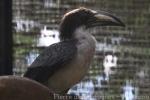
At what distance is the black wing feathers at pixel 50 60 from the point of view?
171 cm

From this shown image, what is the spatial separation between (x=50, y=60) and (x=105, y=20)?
0.21 meters

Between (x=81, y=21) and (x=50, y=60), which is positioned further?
(x=81, y=21)

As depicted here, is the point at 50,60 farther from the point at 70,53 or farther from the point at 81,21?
the point at 81,21

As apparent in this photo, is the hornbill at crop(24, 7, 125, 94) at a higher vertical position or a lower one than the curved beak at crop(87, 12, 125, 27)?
lower

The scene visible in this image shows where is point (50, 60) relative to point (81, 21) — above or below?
below

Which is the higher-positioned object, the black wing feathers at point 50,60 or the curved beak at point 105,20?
the curved beak at point 105,20

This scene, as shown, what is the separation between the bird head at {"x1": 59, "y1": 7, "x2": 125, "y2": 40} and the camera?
182 centimetres

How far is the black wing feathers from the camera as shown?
5.61 feet

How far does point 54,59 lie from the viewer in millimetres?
1771

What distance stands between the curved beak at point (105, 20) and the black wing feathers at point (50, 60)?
10cm

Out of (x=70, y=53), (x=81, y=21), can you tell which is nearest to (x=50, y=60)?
(x=70, y=53)

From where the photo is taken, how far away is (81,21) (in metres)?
1.88

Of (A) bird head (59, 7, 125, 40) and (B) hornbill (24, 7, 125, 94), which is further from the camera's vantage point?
(A) bird head (59, 7, 125, 40)

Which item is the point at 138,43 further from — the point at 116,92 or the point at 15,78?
the point at 15,78
